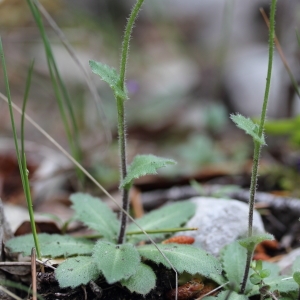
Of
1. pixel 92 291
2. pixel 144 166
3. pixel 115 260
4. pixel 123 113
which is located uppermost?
pixel 123 113

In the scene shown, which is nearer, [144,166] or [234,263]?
[144,166]

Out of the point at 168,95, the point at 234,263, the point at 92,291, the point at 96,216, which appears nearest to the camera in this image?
the point at 92,291

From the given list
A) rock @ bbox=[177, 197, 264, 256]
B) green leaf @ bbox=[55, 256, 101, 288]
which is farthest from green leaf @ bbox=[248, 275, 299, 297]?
green leaf @ bbox=[55, 256, 101, 288]

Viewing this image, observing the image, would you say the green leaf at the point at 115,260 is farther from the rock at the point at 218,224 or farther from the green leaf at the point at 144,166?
the rock at the point at 218,224

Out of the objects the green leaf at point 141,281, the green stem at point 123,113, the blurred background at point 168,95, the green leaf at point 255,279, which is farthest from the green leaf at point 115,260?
the blurred background at point 168,95

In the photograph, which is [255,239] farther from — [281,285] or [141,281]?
[141,281]

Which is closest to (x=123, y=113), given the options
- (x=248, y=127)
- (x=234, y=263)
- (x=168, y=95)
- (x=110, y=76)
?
(x=110, y=76)

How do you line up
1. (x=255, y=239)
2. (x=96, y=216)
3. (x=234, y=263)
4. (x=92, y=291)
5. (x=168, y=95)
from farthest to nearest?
1. (x=168, y=95)
2. (x=96, y=216)
3. (x=234, y=263)
4. (x=92, y=291)
5. (x=255, y=239)
